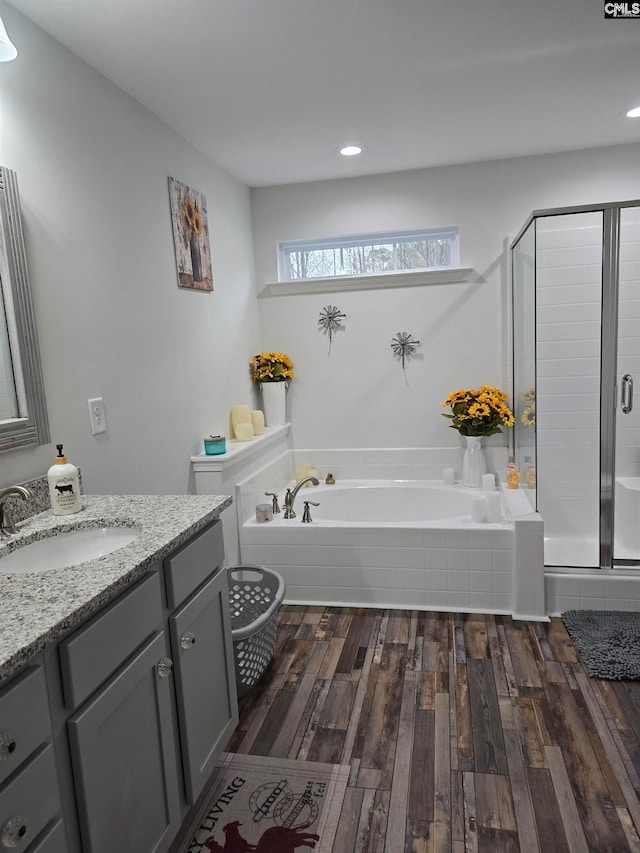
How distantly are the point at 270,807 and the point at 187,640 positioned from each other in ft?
2.06

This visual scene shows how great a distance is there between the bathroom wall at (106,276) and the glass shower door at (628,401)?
2147 mm

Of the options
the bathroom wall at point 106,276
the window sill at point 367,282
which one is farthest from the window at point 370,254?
the bathroom wall at point 106,276

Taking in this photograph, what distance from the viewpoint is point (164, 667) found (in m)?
1.45

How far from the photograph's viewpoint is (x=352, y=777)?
1.84 meters

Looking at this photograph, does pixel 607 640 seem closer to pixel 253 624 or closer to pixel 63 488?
pixel 253 624

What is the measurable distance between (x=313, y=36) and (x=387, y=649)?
2.48m

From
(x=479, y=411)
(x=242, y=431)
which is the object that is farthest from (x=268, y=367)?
(x=479, y=411)

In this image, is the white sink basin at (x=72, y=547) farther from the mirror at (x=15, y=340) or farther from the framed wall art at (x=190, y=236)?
the framed wall art at (x=190, y=236)

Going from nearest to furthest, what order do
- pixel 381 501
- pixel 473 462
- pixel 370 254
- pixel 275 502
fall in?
pixel 275 502, pixel 473 462, pixel 381 501, pixel 370 254

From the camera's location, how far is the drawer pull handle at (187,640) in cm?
154

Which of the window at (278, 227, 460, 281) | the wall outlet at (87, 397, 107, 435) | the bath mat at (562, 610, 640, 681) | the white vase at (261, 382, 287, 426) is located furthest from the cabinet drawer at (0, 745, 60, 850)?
the window at (278, 227, 460, 281)

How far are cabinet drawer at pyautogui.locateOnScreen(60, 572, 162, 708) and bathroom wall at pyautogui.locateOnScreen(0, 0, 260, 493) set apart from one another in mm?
683

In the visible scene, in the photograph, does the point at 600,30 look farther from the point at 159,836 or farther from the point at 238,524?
the point at 159,836

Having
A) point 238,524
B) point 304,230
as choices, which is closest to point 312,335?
point 304,230
